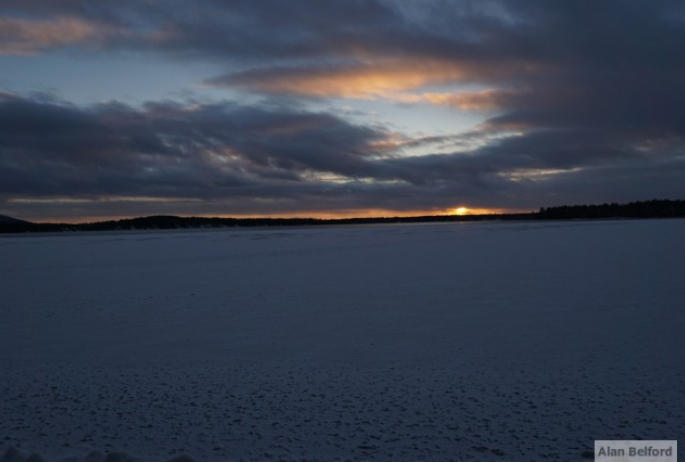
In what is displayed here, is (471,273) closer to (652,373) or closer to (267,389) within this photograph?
(652,373)

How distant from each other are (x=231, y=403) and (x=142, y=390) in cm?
103

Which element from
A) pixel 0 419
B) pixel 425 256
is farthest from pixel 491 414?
pixel 425 256

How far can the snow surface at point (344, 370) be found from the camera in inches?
167

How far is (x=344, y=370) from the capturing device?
6.01 meters

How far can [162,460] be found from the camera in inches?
154

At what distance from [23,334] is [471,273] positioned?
32.3 feet

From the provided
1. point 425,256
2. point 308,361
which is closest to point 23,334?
point 308,361

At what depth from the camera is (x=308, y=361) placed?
6.37 m

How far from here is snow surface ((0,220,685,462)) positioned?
425cm

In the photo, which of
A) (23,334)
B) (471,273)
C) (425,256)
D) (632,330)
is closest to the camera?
(632,330)

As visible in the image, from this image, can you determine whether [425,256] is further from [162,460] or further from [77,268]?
[162,460]

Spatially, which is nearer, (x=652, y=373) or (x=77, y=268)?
(x=652, y=373)

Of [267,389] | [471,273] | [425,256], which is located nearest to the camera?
[267,389]

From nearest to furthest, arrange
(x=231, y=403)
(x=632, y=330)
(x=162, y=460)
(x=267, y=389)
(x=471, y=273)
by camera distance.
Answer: (x=162, y=460)
(x=231, y=403)
(x=267, y=389)
(x=632, y=330)
(x=471, y=273)
